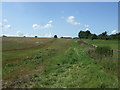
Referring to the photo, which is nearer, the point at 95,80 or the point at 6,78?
the point at 95,80

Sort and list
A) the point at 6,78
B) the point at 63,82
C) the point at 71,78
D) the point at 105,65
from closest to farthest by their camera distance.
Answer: the point at 63,82
the point at 71,78
the point at 6,78
the point at 105,65

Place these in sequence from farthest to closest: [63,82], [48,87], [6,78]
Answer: [6,78]
[63,82]
[48,87]

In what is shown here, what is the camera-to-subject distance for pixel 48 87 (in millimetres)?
9531

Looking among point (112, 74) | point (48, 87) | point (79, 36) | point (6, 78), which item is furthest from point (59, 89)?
point (79, 36)

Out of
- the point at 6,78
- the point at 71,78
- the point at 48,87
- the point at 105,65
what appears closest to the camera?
Result: the point at 48,87

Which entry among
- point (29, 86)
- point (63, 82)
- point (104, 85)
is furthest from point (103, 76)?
point (29, 86)

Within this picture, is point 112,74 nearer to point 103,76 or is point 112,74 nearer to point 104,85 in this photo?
point 103,76

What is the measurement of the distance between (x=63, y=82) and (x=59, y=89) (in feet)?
4.04

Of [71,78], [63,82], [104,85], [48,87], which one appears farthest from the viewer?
[71,78]

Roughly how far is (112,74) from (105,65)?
232 cm

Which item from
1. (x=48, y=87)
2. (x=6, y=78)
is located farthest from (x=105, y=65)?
(x=6, y=78)

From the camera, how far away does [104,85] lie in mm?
8883

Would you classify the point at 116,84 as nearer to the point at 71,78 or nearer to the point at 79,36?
the point at 71,78

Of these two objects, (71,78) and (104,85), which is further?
(71,78)
